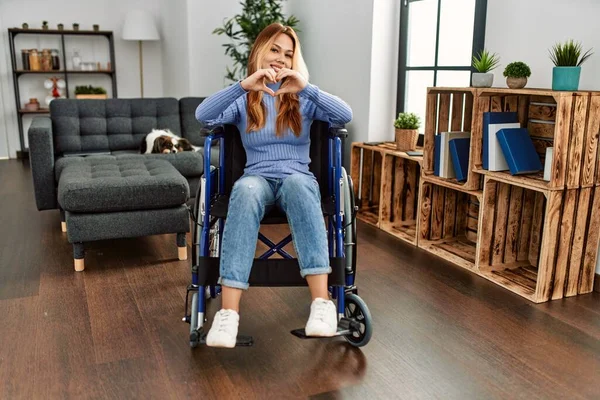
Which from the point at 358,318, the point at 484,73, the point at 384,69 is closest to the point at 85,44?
the point at 384,69

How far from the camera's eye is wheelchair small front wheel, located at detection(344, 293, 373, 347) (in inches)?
77.5

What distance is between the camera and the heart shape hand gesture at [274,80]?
193 centimetres

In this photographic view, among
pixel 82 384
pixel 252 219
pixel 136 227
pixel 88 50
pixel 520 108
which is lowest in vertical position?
pixel 82 384

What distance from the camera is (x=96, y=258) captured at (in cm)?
300

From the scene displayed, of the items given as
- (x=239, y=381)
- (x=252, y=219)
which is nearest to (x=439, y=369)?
(x=239, y=381)

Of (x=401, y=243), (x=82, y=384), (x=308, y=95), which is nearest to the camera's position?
(x=82, y=384)

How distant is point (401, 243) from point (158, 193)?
140cm

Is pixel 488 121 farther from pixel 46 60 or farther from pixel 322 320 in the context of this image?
pixel 46 60

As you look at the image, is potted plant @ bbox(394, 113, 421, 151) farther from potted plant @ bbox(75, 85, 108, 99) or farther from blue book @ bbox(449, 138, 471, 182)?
potted plant @ bbox(75, 85, 108, 99)

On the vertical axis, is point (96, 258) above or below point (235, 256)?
below

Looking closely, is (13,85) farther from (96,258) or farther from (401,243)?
(401,243)

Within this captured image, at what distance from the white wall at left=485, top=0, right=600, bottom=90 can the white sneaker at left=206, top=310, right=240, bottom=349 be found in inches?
72.6

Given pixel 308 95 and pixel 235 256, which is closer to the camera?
pixel 235 256

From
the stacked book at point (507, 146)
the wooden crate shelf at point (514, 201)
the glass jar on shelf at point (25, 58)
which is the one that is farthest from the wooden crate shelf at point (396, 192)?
the glass jar on shelf at point (25, 58)
